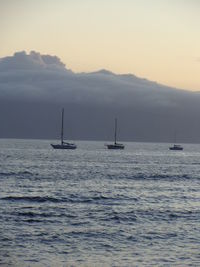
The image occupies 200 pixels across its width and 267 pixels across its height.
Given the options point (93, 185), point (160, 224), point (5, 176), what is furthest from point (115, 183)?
point (160, 224)

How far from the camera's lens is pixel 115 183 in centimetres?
7306

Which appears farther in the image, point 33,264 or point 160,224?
point 160,224

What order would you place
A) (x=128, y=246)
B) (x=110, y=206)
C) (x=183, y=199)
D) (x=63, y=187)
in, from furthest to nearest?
(x=63, y=187) < (x=183, y=199) < (x=110, y=206) < (x=128, y=246)

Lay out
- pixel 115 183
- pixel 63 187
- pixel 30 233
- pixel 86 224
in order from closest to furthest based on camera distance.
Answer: pixel 30 233 → pixel 86 224 → pixel 63 187 → pixel 115 183

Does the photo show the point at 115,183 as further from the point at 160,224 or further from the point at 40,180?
the point at 160,224

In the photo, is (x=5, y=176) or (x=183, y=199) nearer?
(x=183, y=199)

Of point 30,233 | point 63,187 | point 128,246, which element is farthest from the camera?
point 63,187

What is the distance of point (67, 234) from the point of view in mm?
33906

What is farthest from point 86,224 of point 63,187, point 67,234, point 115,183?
point 115,183

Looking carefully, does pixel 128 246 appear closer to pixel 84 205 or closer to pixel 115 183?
pixel 84 205

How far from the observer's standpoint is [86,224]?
3769 cm

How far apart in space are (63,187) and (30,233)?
3113 cm

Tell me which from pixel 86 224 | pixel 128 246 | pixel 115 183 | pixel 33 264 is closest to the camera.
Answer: pixel 33 264

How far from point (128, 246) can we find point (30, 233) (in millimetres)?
6938
